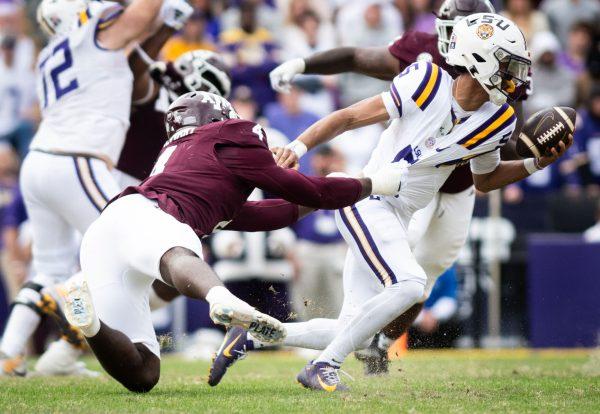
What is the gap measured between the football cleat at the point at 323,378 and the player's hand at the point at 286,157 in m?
1.14

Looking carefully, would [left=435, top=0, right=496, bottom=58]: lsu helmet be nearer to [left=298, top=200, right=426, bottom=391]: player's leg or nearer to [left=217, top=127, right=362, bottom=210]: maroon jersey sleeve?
[left=298, top=200, right=426, bottom=391]: player's leg

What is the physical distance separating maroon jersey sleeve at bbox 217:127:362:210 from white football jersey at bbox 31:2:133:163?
2.15 metres

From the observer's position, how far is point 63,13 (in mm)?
7621

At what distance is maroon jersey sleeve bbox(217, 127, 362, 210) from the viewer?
18.3ft

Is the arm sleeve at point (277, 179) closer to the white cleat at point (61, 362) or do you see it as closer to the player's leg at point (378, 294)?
the player's leg at point (378, 294)

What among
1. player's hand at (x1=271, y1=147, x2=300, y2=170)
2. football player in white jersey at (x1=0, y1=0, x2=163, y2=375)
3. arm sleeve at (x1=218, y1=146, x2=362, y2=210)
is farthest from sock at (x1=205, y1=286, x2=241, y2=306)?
football player in white jersey at (x1=0, y1=0, x2=163, y2=375)

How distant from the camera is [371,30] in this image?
42.5 feet

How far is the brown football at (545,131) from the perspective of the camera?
6281mm

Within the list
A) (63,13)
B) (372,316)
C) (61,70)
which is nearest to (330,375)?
(372,316)

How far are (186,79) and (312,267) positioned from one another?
11.9ft

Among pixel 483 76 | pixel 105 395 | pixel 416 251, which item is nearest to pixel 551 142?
pixel 483 76

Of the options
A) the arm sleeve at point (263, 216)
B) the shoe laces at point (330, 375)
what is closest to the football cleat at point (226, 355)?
the shoe laces at point (330, 375)

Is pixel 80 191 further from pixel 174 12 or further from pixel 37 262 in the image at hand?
pixel 174 12

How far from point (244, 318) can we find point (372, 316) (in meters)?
1.33
